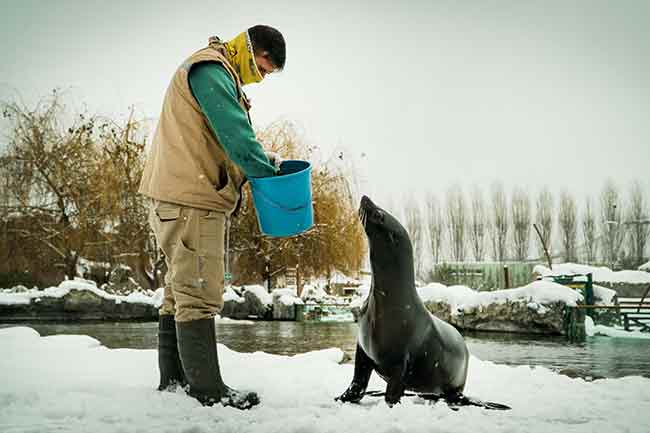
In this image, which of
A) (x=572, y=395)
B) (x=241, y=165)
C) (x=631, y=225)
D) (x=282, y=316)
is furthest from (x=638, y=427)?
(x=631, y=225)

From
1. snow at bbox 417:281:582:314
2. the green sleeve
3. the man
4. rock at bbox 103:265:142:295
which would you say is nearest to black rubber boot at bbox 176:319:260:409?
the man

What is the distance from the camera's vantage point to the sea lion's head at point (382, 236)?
1.73m

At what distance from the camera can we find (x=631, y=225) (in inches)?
545

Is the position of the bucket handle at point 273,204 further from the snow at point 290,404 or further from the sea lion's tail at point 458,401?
the sea lion's tail at point 458,401

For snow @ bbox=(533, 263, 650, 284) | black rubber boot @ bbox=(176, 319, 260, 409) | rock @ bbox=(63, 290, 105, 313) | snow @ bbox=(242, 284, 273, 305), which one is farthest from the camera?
snow @ bbox=(533, 263, 650, 284)

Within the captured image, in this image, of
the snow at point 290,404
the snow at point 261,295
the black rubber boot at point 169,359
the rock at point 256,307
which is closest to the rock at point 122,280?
the snow at point 261,295

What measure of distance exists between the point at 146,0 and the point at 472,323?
22.9ft

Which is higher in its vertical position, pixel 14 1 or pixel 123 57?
pixel 123 57

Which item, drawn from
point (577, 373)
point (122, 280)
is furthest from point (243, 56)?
point (122, 280)

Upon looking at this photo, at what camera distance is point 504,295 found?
8.33 metres

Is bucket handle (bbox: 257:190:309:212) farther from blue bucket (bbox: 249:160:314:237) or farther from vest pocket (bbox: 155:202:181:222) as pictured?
vest pocket (bbox: 155:202:181:222)

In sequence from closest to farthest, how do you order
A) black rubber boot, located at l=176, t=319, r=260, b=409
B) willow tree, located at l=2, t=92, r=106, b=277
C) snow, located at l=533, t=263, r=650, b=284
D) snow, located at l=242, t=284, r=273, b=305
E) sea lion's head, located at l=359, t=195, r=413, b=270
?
1. black rubber boot, located at l=176, t=319, r=260, b=409
2. sea lion's head, located at l=359, t=195, r=413, b=270
3. snow, located at l=242, t=284, r=273, b=305
4. willow tree, located at l=2, t=92, r=106, b=277
5. snow, located at l=533, t=263, r=650, b=284

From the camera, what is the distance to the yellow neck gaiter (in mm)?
1883

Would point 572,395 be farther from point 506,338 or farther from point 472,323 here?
point 472,323
